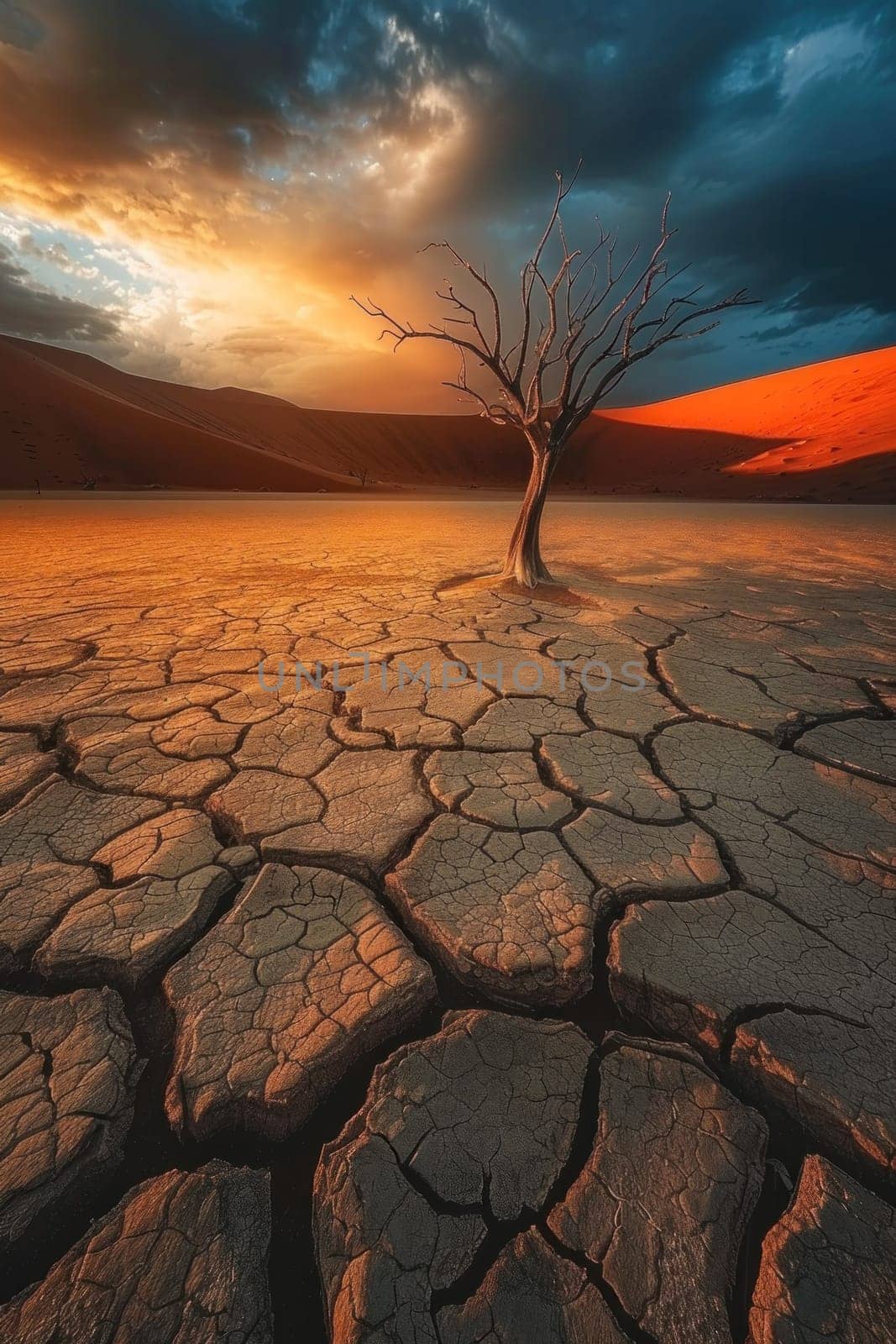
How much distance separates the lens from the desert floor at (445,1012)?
0.58 meters

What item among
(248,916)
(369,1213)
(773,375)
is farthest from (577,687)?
(773,375)

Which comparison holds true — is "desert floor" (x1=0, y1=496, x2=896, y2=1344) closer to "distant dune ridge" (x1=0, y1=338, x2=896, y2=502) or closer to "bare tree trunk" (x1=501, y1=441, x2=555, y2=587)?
"bare tree trunk" (x1=501, y1=441, x2=555, y2=587)

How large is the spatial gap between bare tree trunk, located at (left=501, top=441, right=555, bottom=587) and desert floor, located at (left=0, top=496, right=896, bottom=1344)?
184 centimetres

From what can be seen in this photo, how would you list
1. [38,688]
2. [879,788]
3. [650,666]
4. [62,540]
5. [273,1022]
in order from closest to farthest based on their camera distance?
1. [273,1022]
2. [879,788]
3. [38,688]
4. [650,666]
5. [62,540]

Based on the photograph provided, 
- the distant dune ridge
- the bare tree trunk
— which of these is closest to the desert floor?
the bare tree trunk

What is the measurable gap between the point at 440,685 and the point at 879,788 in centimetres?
146

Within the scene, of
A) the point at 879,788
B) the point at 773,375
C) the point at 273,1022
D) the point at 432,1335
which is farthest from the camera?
the point at 773,375

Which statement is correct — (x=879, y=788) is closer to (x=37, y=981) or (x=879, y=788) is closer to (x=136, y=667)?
(x=37, y=981)

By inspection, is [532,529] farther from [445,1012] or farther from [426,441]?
[426,441]

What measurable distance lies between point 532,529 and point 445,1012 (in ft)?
10.9

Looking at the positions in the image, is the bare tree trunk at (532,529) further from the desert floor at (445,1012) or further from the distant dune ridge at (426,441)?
the distant dune ridge at (426,441)

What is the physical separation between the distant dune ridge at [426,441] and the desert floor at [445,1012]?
18.9 m

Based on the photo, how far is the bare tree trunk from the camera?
3.55 metres

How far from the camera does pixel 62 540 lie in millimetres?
5840
